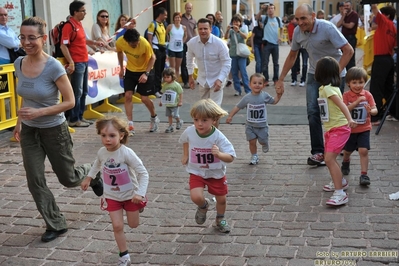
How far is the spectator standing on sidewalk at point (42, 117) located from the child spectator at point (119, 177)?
2.10ft

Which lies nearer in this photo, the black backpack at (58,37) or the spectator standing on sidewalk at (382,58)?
the black backpack at (58,37)

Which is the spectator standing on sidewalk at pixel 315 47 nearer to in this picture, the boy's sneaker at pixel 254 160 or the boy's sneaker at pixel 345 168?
the boy's sneaker at pixel 345 168

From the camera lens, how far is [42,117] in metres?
4.89

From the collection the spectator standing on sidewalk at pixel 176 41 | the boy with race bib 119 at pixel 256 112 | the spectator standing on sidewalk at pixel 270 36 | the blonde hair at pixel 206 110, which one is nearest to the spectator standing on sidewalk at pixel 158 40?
the spectator standing on sidewalk at pixel 176 41

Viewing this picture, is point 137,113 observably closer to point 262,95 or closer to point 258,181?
point 262,95

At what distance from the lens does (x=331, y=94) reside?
5.89m

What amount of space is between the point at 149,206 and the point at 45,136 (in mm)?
1387

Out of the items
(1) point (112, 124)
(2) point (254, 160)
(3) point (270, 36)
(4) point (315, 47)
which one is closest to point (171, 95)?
(2) point (254, 160)

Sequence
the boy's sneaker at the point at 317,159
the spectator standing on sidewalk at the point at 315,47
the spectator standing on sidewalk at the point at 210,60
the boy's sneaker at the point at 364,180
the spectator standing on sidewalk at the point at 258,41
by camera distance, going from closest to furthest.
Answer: the boy's sneaker at the point at 364,180
the spectator standing on sidewalk at the point at 315,47
the boy's sneaker at the point at 317,159
the spectator standing on sidewalk at the point at 210,60
the spectator standing on sidewalk at the point at 258,41

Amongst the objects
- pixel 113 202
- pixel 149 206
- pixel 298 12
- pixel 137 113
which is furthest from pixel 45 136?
pixel 137 113

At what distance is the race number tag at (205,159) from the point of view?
486 centimetres

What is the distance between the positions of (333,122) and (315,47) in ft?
4.77

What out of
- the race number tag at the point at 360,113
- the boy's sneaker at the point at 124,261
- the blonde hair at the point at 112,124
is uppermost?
Answer: the blonde hair at the point at 112,124

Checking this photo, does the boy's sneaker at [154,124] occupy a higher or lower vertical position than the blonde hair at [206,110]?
lower
